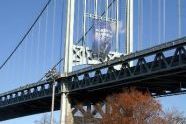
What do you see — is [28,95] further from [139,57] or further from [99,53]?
[139,57]

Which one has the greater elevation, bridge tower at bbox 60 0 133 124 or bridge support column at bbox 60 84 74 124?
bridge tower at bbox 60 0 133 124

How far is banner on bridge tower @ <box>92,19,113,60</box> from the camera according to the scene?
2867 inches

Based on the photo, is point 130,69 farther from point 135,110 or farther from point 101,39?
point 101,39

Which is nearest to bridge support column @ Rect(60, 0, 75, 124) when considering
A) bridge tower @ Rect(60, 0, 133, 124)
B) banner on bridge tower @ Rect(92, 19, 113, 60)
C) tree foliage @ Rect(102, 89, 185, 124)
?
bridge tower @ Rect(60, 0, 133, 124)

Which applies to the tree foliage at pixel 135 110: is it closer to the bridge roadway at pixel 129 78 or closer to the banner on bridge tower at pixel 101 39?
the bridge roadway at pixel 129 78

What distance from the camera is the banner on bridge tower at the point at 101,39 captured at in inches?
2867

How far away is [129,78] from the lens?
59469mm

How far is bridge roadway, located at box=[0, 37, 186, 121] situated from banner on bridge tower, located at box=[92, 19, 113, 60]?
4519mm

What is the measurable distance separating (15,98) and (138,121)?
112 ft

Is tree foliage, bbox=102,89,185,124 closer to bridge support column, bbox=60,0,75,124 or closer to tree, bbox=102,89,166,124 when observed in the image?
tree, bbox=102,89,166,124

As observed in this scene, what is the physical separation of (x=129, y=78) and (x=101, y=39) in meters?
14.4

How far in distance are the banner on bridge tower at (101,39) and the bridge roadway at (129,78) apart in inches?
178

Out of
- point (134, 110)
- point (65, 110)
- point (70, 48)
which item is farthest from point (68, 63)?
point (134, 110)

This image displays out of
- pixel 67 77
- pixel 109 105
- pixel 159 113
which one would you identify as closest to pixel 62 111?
pixel 67 77
